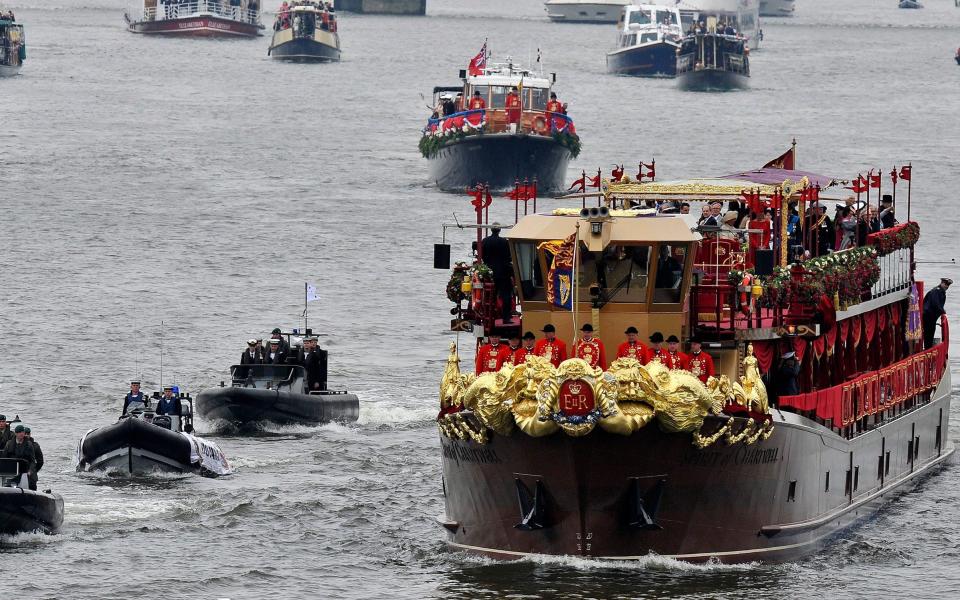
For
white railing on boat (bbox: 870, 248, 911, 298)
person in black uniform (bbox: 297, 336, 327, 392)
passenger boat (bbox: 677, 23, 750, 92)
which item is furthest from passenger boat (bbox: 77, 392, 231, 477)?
passenger boat (bbox: 677, 23, 750, 92)

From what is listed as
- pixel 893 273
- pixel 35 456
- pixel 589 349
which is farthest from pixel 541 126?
pixel 589 349

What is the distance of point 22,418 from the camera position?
5947 centimetres

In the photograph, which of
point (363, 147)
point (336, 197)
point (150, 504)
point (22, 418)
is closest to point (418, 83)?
point (363, 147)

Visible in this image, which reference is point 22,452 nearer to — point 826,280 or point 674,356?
point 674,356

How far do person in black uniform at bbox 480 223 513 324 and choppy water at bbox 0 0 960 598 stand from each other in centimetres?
490

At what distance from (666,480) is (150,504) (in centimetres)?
1441

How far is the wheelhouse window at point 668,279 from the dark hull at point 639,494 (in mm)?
Result: 3065

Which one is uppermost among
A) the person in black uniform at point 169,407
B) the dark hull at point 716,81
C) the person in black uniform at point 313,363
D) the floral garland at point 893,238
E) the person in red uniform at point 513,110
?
the dark hull at point 716,81

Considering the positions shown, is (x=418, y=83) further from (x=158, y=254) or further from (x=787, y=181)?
(x=787, y=181)

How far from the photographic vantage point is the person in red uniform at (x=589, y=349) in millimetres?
38062

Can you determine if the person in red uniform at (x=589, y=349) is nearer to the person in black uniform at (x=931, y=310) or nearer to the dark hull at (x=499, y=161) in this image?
the person in black uniform at (x=931, y=310)

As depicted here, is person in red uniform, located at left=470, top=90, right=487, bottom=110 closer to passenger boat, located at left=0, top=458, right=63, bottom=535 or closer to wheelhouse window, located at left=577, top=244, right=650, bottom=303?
passenger boat, located at left=0, top=458, right=63, bottom=535

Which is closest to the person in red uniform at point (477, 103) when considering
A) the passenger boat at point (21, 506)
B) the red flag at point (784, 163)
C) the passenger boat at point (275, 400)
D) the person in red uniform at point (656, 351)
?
the passenger boat at point (275, 400)

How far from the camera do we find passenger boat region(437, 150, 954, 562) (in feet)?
121
